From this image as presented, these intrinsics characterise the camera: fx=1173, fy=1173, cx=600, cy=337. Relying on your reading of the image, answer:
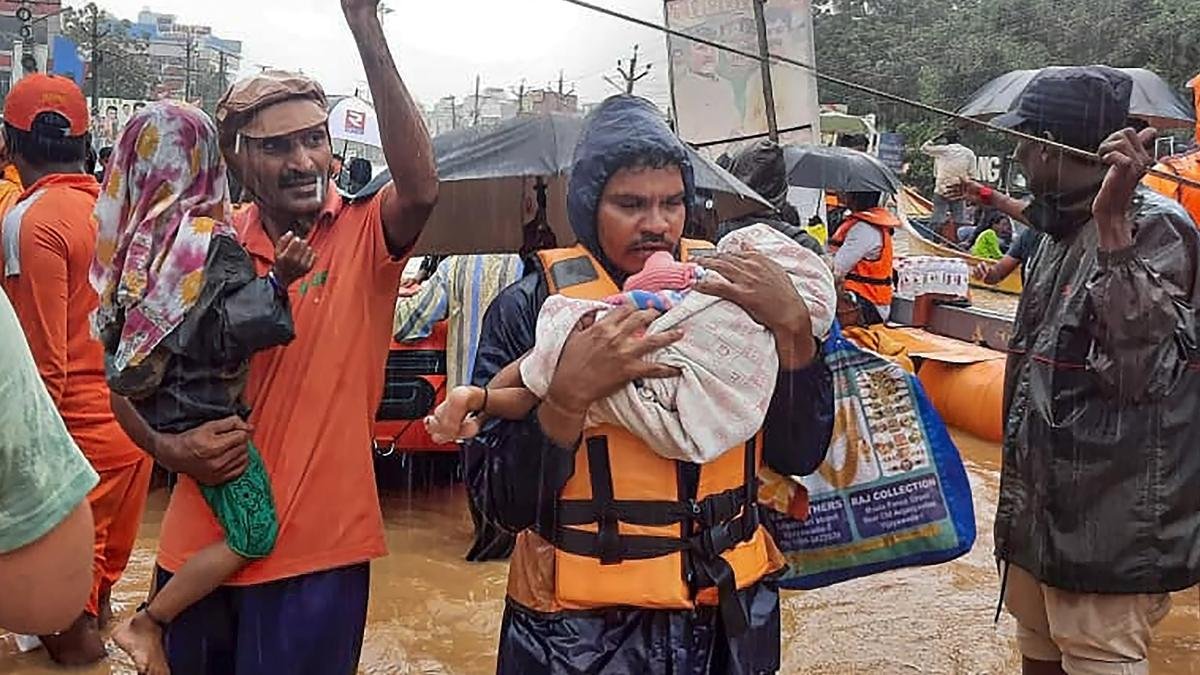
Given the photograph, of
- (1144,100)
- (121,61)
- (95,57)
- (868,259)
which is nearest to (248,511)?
(868,259)

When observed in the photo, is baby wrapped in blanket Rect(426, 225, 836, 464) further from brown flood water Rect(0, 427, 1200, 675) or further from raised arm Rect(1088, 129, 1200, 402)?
brown flood water Rect(0, 427, 1200, 675)

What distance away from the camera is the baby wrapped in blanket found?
2182 mm

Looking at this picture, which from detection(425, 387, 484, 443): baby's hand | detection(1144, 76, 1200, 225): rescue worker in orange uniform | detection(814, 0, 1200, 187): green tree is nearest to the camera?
detection(425, 387, 484, 443): baby's hand

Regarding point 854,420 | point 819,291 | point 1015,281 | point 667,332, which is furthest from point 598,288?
point 1015,281

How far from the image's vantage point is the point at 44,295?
4086 millimetres

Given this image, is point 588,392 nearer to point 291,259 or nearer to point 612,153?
point 612,153

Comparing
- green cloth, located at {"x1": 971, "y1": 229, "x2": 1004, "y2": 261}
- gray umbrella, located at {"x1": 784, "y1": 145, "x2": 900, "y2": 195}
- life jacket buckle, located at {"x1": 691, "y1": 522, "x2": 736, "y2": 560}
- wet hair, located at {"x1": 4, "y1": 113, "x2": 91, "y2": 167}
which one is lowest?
green cloth, located at {"x1": 971, "y1": 229, "x2": 1004, "y2": 261}

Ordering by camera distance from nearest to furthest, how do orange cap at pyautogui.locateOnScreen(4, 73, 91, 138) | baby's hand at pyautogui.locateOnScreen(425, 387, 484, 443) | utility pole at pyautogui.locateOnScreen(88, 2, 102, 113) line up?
baby's hand at pyautogui.locateOnScreen(425, 387, 484, 443)
orange cap at pyautogui.locateOnScreen(4, 73, 91, 138)
utility pole at pyautogui.locateOnScreen(88, 2, 102, 113)

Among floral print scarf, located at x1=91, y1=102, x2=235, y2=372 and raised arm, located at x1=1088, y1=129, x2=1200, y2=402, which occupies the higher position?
floral print scarf, located at x1=91, y1=102, x2=235, y2=372

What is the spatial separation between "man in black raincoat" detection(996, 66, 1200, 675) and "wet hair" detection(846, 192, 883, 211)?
4.43 meters

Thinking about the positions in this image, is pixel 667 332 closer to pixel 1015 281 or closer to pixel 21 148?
pixel 21 148

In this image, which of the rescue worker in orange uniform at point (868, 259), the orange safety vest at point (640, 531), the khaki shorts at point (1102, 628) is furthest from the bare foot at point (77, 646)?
the rescue worker in orange uniform at point (868, 259)

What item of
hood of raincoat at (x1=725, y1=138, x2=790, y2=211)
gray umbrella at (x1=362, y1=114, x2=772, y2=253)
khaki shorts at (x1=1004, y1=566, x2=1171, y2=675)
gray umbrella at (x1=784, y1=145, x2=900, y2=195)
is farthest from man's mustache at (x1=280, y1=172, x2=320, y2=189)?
gray umbrella at (x1=784, y1=145, x2=900, y2=195)

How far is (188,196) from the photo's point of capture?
2.64 meters
